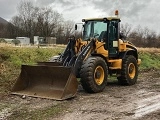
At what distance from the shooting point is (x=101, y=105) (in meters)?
8.78

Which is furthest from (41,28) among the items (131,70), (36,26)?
(131,70)

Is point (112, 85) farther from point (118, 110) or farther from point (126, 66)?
point (118, 110)

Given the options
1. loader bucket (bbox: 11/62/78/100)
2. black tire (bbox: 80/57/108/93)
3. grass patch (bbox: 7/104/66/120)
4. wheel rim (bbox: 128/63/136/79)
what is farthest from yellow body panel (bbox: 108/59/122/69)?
grass patch (bbox: 7/104/66/120)

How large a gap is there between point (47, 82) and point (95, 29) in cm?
292

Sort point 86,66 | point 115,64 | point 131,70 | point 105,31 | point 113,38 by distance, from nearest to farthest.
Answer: point 86,66, point 105,31, point 115,64, point 113,38, point 131,70

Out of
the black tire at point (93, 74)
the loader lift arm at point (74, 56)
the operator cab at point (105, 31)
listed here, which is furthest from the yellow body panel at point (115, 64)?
the loader lift arm at point (74, 56)

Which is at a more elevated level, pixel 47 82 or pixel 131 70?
pixel 131 70

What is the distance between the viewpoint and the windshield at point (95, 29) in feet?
38.9

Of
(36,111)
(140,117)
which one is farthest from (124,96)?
(36,111)

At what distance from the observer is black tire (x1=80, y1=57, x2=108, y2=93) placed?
10062 millimetres

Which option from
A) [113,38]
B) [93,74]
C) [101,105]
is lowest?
[101,105]

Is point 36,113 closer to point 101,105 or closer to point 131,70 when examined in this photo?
point 101,105

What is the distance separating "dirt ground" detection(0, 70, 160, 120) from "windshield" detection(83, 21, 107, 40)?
6.90ft

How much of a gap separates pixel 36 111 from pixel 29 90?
247 cm
